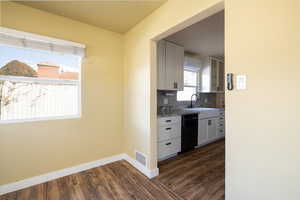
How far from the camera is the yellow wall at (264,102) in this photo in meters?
0.91

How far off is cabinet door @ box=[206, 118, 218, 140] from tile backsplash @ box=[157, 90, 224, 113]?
75 cm

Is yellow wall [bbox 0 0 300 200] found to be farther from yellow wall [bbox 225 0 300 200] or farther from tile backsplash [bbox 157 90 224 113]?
tile backsplash [bbox 157 90 224 113]

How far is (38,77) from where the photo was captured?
6.63ft

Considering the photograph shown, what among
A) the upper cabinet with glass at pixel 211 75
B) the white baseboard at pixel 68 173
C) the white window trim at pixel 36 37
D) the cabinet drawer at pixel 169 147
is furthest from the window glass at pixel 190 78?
the white window trim at pixel 36 37

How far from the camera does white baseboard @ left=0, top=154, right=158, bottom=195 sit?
181 centimetres

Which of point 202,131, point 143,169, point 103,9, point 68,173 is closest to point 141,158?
point 143,169

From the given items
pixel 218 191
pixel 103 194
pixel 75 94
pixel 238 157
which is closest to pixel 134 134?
pixel 103 194

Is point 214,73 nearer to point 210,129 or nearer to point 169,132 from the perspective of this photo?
point 210,129

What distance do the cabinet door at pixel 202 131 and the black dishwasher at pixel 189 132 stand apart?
0.41 ft

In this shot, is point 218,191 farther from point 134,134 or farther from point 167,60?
point 167,60

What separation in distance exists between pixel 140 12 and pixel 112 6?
1.31 feet

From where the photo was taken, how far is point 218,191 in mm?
1795

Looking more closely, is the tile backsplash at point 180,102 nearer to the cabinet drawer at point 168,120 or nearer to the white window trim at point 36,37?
the cabinet drawer at point 168,120

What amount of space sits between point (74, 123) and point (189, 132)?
7.54 ft
